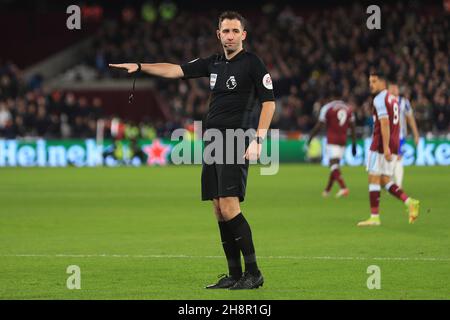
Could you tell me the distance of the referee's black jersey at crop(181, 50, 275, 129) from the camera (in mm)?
8742

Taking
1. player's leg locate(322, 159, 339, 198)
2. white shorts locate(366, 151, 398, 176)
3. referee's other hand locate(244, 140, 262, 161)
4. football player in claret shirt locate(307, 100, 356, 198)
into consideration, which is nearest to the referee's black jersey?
referee's other hand locate(244, 140, 262, 161)

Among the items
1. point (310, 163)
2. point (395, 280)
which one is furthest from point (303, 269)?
point (310, 163)

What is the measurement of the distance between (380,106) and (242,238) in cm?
647

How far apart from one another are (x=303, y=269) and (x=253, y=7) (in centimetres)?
3704

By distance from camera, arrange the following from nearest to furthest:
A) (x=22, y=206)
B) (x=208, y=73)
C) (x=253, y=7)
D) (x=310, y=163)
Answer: (x=208, y=73), (x=22, y=206), (x=310, y=163), (x=253, y=7)

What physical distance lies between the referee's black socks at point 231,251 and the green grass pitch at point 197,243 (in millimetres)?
326

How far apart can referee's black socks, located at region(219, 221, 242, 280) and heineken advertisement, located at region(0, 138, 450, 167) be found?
81.9ft

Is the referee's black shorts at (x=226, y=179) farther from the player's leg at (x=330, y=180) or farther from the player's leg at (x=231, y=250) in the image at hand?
the player's leg at (x=330, y=180)

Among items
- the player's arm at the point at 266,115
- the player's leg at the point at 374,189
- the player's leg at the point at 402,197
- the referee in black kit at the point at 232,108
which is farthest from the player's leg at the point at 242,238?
the player's leg at the point at 374,189

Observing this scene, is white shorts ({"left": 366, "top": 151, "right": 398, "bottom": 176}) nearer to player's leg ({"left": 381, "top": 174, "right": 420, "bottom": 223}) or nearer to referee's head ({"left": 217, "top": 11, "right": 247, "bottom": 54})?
player's leg ({"left": 381, "top": 174, "right": 420, "bottom": 223})

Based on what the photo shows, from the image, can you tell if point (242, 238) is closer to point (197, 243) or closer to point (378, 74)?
point (197, 243)

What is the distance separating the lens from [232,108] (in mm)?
8836
